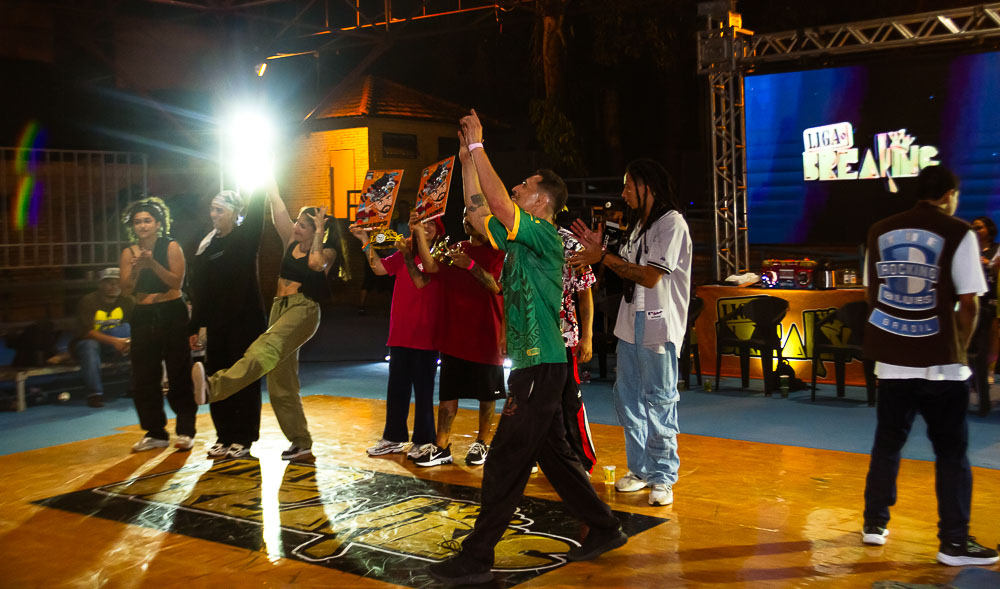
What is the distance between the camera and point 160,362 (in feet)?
22.3

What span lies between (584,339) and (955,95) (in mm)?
7560

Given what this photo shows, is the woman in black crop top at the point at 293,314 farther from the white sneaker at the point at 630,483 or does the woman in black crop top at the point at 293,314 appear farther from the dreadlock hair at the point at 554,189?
the white sneaker at the point at 630,483

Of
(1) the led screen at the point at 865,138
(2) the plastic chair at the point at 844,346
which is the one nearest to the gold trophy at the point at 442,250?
(2) the plastic chair at the point at 844,346

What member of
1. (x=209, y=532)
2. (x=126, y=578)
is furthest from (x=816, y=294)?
(x=126, y=578)

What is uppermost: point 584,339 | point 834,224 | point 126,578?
point 834,224

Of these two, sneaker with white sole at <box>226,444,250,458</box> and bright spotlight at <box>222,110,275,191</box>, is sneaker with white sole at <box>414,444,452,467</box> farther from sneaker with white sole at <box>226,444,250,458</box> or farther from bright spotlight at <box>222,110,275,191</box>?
bright spotlight at <box>222,110,275,191</box>

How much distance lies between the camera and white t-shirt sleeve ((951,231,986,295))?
13.5 feet

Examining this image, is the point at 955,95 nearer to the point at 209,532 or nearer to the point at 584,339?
the point at 584,339

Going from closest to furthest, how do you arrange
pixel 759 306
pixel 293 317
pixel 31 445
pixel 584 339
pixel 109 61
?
pixel 584 339 < pixel 293 317 < pixel 31 445 < pixel 759 306 < pixel 109 61

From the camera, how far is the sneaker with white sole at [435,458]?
20.3 feet

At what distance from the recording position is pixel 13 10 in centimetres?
1697

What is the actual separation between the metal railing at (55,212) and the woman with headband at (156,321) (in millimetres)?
5446

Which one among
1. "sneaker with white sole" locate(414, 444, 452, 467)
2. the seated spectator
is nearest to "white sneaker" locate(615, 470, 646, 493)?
"sneaker with white sole" locate(414, 444, 452, 467)

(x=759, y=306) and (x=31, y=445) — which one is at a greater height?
(x=759, y=306)
